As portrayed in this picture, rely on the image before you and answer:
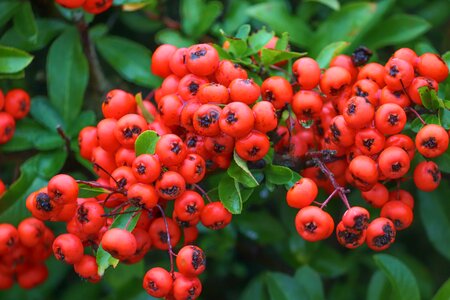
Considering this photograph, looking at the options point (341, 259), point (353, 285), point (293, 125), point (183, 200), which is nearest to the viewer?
point (183, 200)

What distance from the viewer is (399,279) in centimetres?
220

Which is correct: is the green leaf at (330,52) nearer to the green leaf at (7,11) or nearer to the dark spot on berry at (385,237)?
the dark spot on berry at (385,237)

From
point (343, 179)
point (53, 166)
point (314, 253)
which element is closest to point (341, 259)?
point (314, 253)

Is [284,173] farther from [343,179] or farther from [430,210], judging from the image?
[430,210]

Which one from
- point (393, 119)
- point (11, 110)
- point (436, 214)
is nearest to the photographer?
point (393, 119)

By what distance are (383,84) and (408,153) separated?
223 millimetres

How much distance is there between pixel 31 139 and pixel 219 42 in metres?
0.95

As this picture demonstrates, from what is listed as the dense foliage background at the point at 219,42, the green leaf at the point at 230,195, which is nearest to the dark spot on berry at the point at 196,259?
the green leaf at the point at 230,195

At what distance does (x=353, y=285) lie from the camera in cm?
295

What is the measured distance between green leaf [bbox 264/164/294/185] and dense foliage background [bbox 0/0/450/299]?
0.71 ft

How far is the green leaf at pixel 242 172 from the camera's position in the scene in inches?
71.5

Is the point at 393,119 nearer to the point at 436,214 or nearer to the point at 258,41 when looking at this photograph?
the point at 258,41

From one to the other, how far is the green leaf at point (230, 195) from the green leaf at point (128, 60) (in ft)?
2.68

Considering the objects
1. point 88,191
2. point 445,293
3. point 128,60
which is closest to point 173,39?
point 128,60
